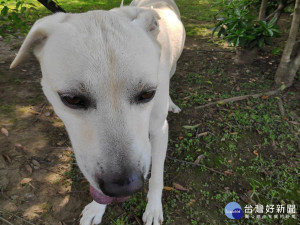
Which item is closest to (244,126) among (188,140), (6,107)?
(188,140)

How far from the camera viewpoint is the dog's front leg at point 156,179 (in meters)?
2.75

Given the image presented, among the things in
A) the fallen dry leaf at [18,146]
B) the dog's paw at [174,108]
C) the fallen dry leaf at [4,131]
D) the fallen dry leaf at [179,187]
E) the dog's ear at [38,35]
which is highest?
the dog's ear at [38,35]

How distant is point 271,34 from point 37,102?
4.40 meters

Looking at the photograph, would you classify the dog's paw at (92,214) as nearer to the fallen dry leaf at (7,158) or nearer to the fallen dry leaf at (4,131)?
the fallen dry leaf at (7,158)

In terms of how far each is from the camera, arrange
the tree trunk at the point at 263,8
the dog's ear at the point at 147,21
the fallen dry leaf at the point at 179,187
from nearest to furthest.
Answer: the dog's ear at the point at 147,21, the fallen dry leaf at the point at 179,187, the tree trunk at the point at 263,8

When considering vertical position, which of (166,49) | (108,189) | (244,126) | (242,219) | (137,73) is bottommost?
(242,219)

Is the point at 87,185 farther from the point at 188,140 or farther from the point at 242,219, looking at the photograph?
the point at 242,219

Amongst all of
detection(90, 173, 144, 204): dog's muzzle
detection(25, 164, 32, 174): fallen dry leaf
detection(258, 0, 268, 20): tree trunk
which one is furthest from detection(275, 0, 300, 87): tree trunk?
detection(25, 164, 32, 174): fallen dry leaf

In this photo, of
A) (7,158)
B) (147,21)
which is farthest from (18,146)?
(147,21)

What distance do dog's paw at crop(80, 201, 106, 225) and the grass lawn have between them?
0.12m

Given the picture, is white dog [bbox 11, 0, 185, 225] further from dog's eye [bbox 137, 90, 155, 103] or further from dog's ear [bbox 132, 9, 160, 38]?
dog's ear [bbox 132, 9, 160, 38]

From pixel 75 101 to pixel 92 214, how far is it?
1560 millimetres

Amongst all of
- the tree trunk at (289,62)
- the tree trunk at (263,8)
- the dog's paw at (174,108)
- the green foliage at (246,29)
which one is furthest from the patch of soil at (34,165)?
the tree trunk at (263,8)

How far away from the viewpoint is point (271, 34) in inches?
178
